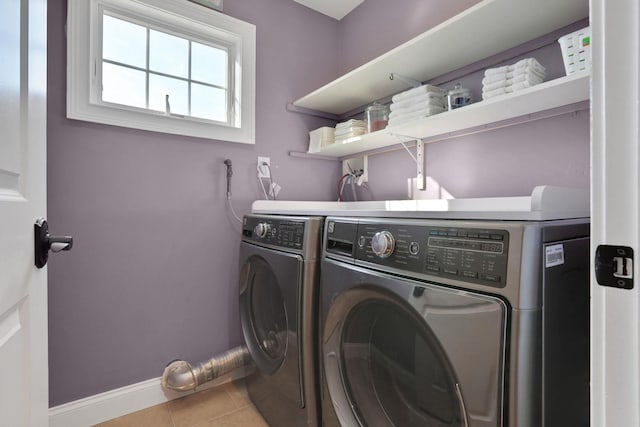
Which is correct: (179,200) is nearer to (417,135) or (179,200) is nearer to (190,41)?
(190,41)

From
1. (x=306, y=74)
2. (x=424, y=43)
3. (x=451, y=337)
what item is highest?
(x=306, y=74)

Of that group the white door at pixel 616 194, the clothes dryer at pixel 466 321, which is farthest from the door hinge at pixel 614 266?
the clothes dryer at pixel 466 321

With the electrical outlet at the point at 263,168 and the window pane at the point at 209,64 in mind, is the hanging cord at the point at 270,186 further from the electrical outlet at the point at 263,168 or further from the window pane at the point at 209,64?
the window pane at the point at 209,64

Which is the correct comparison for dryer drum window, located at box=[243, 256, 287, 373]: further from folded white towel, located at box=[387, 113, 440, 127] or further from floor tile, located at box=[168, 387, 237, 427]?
folded white towel, located at box=[387, 113, 440, 127]

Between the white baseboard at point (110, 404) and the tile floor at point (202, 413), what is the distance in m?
0.03

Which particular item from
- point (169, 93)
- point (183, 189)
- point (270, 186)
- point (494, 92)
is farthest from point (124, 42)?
point (494, 92)

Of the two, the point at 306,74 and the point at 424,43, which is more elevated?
the point at 306,74

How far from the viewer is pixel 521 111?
4.44 ft

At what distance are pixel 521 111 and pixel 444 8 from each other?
783 millimetres

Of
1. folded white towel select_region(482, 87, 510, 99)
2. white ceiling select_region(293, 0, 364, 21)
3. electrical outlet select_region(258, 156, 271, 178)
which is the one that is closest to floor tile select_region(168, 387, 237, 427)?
electrical outlet select_region(258, 156, 271, 178)

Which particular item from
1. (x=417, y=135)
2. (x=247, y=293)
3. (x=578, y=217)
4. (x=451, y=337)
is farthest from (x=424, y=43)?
(x=247, y=293)

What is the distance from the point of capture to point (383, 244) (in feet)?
2.87

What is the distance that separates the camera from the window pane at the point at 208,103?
1.92 meters

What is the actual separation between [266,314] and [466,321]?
1.03 m
